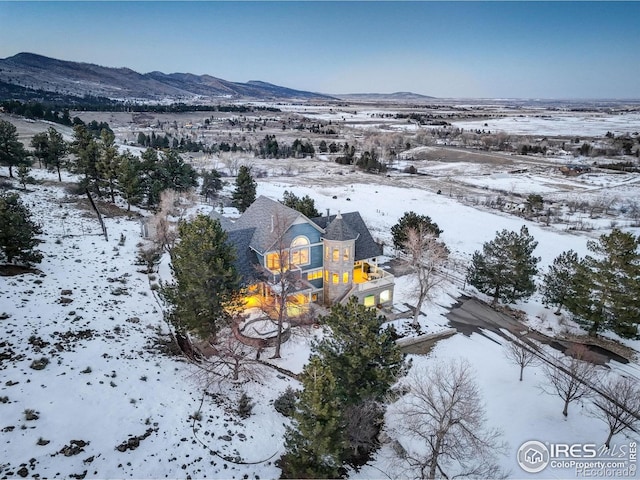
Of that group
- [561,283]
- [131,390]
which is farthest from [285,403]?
[561,283]

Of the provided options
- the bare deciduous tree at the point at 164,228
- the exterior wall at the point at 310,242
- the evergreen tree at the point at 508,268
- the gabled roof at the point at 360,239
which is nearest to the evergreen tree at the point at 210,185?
the bare deciduous tree at the point at 164,228

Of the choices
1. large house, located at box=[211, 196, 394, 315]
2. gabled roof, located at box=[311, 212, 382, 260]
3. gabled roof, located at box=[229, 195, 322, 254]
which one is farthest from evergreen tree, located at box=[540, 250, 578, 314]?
gabled roof, located at box=[229, 195, 322, 254]

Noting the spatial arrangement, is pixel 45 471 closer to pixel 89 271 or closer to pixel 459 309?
pixel 89 271

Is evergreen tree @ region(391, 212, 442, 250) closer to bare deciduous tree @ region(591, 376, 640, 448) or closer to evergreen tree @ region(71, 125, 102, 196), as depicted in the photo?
bare deciduous tree @ region(591, 376, 640, 448)

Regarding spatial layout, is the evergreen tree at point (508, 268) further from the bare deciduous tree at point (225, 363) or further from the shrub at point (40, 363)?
Answer: the shrub at point (40, 363)

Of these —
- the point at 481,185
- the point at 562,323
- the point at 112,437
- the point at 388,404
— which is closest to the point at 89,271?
the point at 112,437

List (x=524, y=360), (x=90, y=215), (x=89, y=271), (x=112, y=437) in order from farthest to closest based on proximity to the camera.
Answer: (x=90, y=215) → (x=89, y=271) → (x=524, y=360) → (x=112, y=437)
